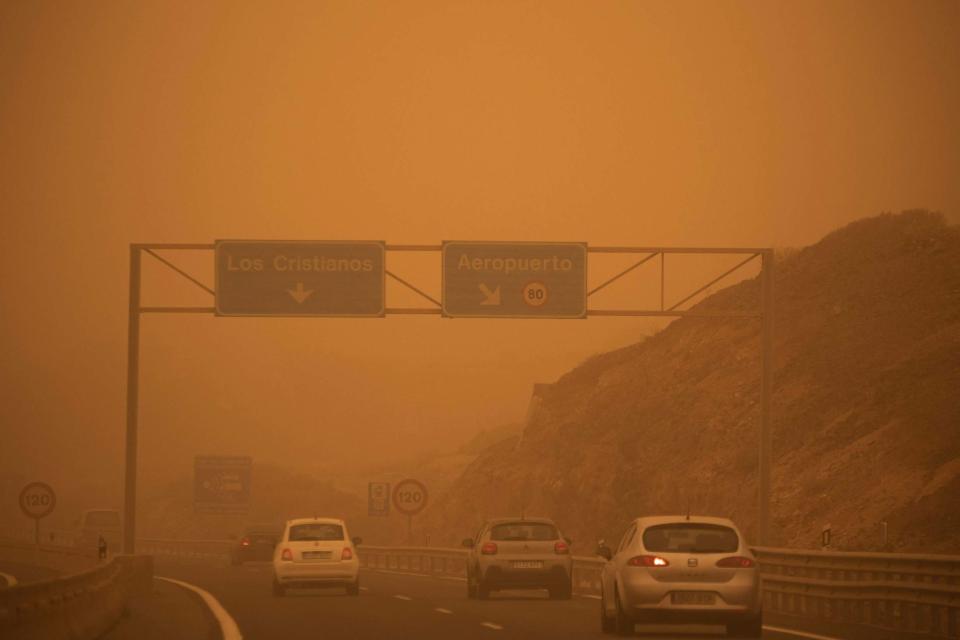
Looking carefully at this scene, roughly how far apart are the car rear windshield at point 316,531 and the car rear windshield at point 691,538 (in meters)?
15.1

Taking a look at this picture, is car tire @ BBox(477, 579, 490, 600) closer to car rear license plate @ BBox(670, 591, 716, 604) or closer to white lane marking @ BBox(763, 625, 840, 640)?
white lane marking @ BBox(763, 625, 840, 640)

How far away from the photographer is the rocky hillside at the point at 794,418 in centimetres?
5066

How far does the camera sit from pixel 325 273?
127 ft

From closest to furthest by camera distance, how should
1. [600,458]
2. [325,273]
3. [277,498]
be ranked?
[325,273], [600,458], [277,498]

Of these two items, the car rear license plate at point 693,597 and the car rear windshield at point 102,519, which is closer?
the car rear license plate at point 693,597

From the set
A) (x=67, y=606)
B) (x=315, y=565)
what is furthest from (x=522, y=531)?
(x=67, y=606)

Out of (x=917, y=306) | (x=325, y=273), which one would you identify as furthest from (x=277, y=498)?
(x=325, y=273)

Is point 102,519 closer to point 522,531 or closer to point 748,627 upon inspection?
point 522,531

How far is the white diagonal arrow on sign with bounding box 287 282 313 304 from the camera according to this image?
127ft

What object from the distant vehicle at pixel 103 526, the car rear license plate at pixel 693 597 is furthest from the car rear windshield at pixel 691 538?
the distant vehicle at pixel 103 526

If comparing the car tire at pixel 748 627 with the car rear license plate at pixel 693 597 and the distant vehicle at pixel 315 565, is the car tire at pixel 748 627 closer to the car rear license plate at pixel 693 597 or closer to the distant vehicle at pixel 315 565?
the car rear license plate at pixel 693 597

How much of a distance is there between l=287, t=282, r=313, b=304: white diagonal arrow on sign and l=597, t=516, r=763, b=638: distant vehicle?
1776cm

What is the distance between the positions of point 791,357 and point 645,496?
7.27m

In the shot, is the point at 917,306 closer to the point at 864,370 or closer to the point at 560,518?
the point at 864,370
